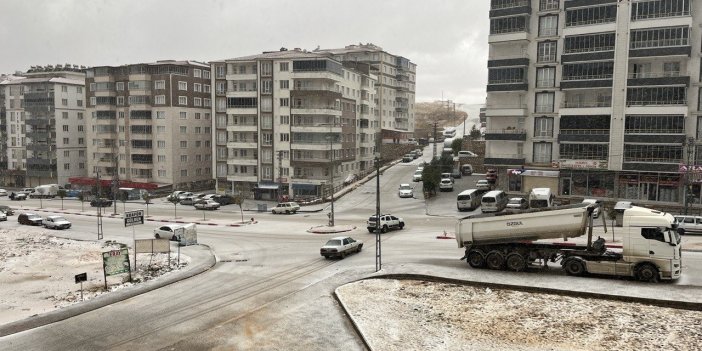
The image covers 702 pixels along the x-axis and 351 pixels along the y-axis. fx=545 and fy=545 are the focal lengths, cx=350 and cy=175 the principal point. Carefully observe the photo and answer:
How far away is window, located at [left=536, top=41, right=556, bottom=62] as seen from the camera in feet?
211

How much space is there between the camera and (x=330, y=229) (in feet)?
165

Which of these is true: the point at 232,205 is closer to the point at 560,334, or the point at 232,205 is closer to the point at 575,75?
the point at 575,75

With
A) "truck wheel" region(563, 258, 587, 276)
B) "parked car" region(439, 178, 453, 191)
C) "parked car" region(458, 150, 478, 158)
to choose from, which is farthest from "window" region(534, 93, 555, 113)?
"truck wheel" region(563, 258, 587, 276)

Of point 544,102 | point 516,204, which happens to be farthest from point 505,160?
point 516,204

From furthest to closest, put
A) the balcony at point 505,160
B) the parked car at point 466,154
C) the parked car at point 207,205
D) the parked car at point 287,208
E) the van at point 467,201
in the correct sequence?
the parked car at point 466,154
the parked car at point 207,205
the parked car at point 287,208
the balcony at point 505,160
the van at point 467,201

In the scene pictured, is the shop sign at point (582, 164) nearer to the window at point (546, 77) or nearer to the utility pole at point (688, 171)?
the utility pole at point (688, 171)

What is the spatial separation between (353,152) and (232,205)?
2490 cm

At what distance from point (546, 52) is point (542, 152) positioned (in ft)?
38.9

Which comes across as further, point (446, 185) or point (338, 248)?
point (446, 185)

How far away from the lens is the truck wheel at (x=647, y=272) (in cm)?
2609

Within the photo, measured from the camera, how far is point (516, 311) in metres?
23.3

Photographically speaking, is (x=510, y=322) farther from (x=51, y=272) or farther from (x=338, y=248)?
(x=51, y=272)

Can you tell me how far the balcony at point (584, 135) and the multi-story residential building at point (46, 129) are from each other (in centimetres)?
9577

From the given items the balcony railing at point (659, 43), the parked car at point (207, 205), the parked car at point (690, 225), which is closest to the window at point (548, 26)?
the balcony railing at point (659, 43)
